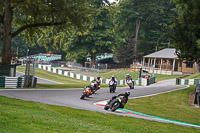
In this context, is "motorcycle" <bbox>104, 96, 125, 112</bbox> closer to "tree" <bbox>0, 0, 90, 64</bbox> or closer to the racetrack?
the racetrack

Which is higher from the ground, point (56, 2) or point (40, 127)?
point (56, 2)

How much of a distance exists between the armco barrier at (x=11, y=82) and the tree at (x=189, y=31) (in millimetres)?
13622

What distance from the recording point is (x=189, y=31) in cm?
2491

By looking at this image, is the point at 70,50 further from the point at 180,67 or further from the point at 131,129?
the point at 131,129

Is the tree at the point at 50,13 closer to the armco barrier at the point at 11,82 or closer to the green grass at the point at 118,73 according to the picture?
the armco barrier at the point at 11,82

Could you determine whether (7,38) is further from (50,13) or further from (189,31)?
(189,31)

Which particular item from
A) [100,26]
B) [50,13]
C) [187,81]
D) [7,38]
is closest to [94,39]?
[100,26]

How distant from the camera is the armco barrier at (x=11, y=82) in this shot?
957 inches

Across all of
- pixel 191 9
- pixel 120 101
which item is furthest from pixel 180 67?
pixel 120 101

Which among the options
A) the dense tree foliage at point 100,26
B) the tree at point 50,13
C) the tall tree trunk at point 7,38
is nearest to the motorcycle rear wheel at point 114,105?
the dense tree foliage at point 100,26

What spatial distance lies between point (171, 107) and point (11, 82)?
13.0 meters

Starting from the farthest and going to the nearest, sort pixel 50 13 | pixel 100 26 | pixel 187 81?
pixel 100 26 → pixel 187 81 → pixel 50 13

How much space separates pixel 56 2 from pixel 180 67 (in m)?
37.0

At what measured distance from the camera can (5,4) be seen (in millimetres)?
27062
